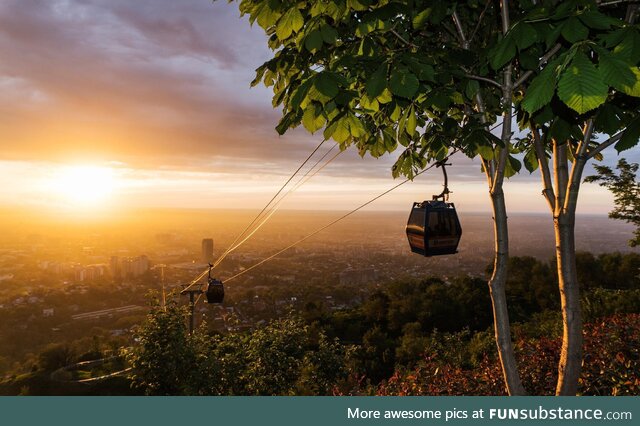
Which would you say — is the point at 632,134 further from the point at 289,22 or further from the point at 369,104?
the point at 289,22

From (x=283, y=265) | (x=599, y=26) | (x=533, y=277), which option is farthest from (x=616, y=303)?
(x=283, y=265)

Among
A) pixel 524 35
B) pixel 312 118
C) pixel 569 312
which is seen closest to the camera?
pixel 524 35

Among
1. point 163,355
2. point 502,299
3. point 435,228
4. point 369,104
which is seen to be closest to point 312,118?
point 369,104

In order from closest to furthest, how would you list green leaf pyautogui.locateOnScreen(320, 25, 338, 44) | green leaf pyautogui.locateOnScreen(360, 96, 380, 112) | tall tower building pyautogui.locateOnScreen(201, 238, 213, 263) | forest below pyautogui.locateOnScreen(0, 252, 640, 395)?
green leaf pyautogui.locateOnScreen(320, 25, 338, 44)
green leaf pyautogui.locateOnScreen(360, 96, 380, 112)
forest below pyautogui.locateOnScreen(0, 252, 640, 395)
tall tower building pyautogui.locateOnScreen(201, 238, 213, 263)

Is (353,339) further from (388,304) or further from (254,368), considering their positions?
(254,368)

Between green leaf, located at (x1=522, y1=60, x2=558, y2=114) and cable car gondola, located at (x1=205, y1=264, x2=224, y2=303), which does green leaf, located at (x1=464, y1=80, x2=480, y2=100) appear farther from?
cable car gondola, located at (x1=205, y1=264, x2=224, y2=303)

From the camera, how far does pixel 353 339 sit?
19.6m

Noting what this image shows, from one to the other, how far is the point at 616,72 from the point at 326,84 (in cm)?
141

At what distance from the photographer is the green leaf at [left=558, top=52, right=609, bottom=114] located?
58.2 inches

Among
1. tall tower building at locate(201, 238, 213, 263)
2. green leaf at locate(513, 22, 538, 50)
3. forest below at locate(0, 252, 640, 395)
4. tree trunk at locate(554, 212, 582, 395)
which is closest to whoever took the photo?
green leaf at locate(513, 22, 538, 50)

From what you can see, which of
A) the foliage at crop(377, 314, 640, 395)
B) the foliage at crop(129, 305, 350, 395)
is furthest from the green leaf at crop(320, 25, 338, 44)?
the foliage at crop(129, 305, 350, 395)

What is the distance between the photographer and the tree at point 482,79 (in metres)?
1.67

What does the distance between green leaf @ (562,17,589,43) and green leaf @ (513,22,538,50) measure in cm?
17

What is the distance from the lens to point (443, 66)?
3.32m
